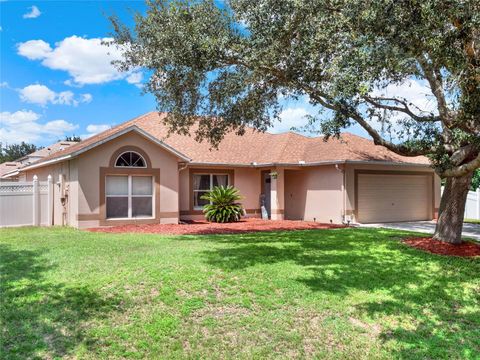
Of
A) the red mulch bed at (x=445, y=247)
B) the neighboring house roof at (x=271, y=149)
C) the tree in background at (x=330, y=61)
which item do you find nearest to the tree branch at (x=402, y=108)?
the tree in background at (x=330, y=61)

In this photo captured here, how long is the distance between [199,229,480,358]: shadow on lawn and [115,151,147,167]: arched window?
5753 mm

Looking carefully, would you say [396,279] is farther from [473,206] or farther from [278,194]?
[473,206]

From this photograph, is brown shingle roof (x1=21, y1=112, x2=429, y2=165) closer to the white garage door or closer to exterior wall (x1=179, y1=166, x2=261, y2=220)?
exterior wall (x1=179, y1=166, x2=261, y2=220)

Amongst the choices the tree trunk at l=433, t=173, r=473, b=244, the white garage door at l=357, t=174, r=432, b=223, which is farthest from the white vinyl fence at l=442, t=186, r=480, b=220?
the tree trunk at l=433, t=173, r=473, b=244

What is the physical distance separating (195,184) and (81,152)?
6.60 metres

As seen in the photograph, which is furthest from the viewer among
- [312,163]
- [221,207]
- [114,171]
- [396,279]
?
[312,163]

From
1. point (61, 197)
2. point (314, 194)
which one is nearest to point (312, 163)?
point (314, 194)

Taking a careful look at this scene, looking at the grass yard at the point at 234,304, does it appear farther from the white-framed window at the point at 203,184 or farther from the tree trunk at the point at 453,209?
the white-framed window at the point at 203,184

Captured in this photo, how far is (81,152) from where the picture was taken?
15266mm

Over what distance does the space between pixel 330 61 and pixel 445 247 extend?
20.8ft

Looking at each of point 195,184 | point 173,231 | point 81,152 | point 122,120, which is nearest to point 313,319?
point 173,231

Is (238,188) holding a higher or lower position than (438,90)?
lower

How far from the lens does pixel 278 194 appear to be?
2028 cm

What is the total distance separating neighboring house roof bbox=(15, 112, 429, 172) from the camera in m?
19.4
